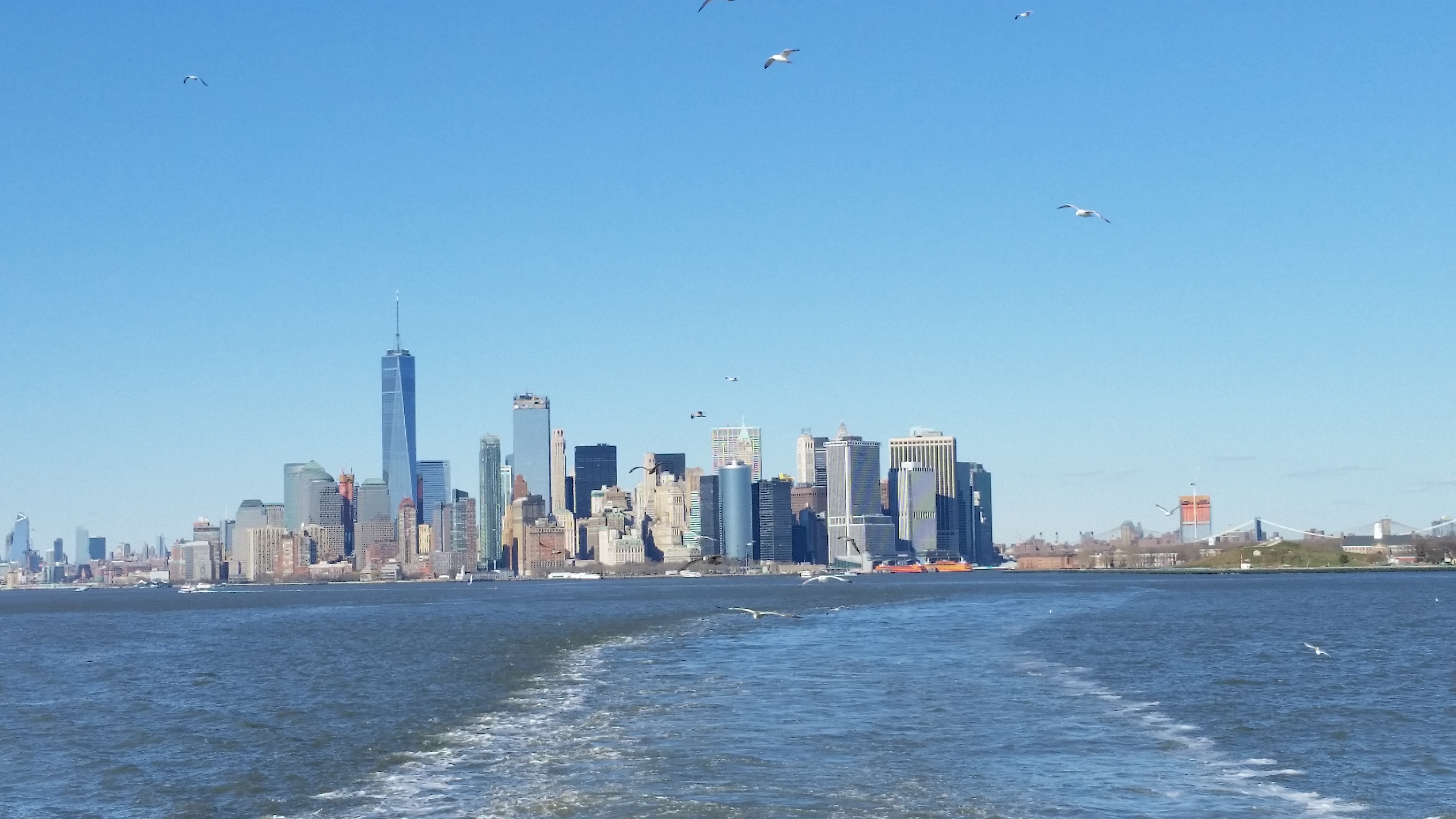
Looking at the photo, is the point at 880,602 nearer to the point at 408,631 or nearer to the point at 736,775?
the point at 408,631

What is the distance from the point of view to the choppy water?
85.4ft

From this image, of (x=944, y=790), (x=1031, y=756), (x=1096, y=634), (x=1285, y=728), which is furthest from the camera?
(x=1096, y=634)

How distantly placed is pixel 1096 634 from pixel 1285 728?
124 ft

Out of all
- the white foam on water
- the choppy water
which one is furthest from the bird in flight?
the white foam on water

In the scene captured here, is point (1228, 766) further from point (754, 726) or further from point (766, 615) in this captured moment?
point (766, 615)

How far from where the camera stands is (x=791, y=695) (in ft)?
137

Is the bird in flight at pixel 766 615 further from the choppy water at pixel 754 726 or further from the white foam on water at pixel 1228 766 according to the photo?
the white foam on water at pixel 1228 766

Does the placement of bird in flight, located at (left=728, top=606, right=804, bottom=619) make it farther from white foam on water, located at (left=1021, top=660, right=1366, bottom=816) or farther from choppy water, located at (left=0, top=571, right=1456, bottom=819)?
white foam on water, located at (left=1021, top=660, right=1366, bottom=816)

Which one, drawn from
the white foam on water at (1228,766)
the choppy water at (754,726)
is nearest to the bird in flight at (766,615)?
the choppy water at (754,726)

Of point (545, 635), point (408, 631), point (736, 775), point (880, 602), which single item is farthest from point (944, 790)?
point (880, 602)

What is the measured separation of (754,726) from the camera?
114 ft

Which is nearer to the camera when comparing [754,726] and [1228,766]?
[1228,766]

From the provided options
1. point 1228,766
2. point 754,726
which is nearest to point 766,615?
point 754,726

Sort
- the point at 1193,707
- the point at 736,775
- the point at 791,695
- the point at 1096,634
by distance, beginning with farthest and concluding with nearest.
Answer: the point at 1096,634
the point at 791,695
the point at 1193,707
the point at 736,775
